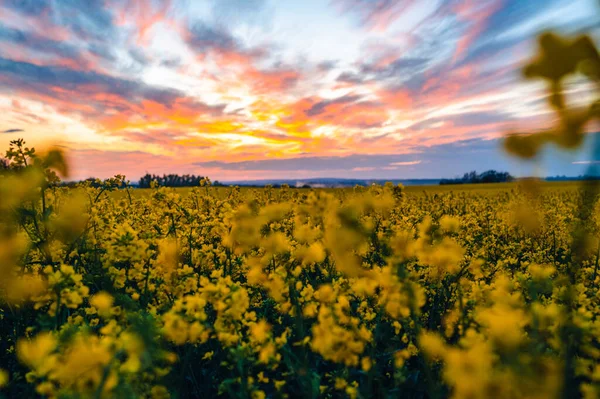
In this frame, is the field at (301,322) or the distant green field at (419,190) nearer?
the field at (301,322)

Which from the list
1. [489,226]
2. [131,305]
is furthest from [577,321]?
[489,226]

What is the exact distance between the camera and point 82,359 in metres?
1.93

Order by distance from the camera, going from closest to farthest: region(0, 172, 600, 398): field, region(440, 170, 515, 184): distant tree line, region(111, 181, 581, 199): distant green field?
region(0, 172, 600, 398): field
region(111, 181, 581, 199): distant green field
region(440, 170, 515, 184): distant tree line

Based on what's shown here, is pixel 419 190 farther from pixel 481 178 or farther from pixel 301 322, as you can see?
pixel 481 178

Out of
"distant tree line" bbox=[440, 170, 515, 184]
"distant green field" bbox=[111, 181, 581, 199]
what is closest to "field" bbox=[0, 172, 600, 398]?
"distant green field" bbox=[111, 181, 581, 199]

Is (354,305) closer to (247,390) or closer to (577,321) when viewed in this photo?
(247,390)

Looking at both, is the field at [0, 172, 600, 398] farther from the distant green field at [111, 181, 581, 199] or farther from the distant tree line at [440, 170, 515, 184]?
the distant tree line at [440, 170, 515, 184]

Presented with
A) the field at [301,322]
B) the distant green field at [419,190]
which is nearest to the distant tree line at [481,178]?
the distant green field at [419,190]

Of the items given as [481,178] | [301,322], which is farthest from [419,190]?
[481,178]

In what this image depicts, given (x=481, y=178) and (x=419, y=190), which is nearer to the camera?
(x=419, y=190)

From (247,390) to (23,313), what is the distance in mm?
4413

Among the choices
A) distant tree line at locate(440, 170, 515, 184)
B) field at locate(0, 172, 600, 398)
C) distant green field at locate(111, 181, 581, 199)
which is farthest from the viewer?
distant tree line at locate(440, 170, 515, 184)

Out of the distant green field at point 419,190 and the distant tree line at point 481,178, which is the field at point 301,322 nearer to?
the distant green field at point 419,190

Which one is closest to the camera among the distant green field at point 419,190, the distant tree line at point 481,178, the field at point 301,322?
the field at point 301,322
